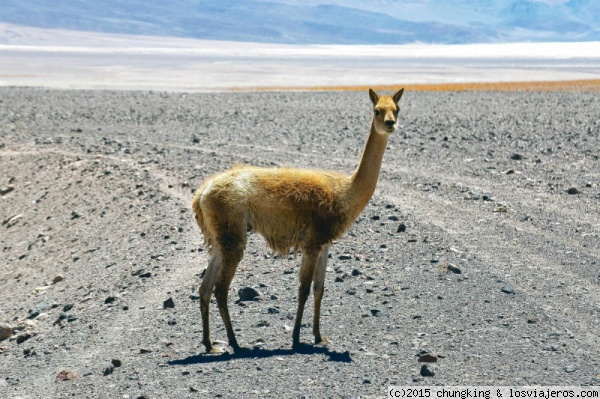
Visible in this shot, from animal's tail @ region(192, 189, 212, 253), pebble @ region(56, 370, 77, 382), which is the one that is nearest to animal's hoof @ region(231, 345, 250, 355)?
animal's tail @ region(192, 189, 212, 253)

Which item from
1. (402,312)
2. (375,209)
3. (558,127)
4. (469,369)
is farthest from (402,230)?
(558,127)

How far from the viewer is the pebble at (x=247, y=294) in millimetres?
8914

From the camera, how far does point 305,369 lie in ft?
22.1

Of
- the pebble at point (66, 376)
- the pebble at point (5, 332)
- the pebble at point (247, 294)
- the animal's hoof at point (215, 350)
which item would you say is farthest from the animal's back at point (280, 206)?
the pebble at point (5, 332)

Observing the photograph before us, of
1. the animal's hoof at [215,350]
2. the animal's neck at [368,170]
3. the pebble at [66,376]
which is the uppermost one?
the animal's neck at [368,170]

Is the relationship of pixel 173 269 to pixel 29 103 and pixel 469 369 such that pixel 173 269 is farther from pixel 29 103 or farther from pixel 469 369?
pixel 29 103

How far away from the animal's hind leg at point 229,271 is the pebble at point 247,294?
1.50m

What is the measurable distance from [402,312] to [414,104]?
80.8ft

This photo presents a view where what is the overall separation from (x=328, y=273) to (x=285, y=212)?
2565 millimetres

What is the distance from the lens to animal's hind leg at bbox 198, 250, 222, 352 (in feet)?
24.2

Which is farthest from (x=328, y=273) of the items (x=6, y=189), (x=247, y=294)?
(x=6, y=189)

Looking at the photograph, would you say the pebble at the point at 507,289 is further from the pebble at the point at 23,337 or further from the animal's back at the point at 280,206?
the pebble at the point at 23,337

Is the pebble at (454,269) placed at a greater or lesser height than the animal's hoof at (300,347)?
greater

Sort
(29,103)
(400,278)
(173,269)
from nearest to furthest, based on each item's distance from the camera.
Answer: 1. (400,278)
2. (173,269)
3. (29,103)
